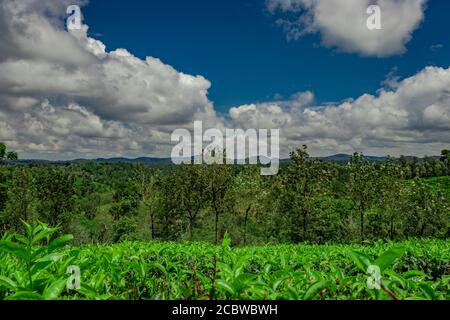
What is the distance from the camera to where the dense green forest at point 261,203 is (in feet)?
134

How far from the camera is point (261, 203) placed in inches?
1788

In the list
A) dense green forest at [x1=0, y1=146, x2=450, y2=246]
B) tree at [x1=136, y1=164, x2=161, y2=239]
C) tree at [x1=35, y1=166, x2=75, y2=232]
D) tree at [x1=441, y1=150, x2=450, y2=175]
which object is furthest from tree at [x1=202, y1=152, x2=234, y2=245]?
tree at [x1=441, y1=150, x2=450, y2=175]

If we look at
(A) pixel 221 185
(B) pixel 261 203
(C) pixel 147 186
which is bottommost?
(B) pixel 261 203

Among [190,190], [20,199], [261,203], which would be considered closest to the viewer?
[261,203]

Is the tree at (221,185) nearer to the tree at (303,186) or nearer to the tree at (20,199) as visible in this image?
the tree at (303,186)

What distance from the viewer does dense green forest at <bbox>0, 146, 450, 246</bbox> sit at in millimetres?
40750

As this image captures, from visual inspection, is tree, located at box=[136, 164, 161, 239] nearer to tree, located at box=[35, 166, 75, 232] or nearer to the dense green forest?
the dense green forest

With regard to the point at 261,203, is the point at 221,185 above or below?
above

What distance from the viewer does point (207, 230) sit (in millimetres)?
52656

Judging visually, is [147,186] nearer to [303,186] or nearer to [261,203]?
[261,203]

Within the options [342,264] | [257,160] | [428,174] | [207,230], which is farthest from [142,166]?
[428,174]

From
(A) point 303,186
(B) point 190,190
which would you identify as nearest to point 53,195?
(B) point 190,190

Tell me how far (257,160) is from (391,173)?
592 inches
